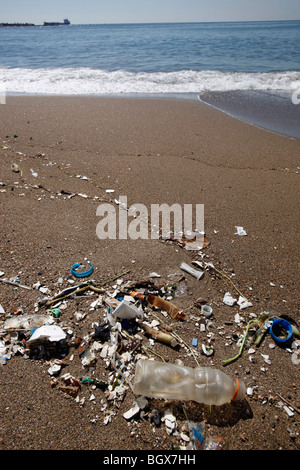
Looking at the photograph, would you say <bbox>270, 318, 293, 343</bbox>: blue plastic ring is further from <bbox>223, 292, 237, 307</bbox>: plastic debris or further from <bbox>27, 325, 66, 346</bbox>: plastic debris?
<bbox>27, 325, 66, 346</bbox>: plastic debris

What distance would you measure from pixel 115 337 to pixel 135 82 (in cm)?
1079

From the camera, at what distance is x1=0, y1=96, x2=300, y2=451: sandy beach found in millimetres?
1736

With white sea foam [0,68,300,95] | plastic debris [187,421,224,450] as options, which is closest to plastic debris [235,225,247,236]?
plastic debris [187,421,224,450]

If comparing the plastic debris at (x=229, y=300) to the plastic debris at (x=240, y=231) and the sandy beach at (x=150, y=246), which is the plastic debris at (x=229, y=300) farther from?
the plastic debris at (x=240, y=231)

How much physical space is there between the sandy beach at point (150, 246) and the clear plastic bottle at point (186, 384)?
0.06m

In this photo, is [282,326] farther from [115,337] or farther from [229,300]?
[115,337]

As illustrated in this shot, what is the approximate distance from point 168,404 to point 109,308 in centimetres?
87

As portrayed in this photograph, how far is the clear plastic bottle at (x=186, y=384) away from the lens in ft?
6.10

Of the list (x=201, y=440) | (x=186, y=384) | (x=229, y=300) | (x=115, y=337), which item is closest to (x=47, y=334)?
(x=115, y=337)

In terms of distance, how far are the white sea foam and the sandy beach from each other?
3.75 m

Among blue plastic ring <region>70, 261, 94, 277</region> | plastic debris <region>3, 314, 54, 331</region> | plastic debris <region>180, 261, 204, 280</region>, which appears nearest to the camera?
plastic debris <region>3, 314, 54, 331</region>

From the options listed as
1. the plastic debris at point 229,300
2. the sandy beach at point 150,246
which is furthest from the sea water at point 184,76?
the plastic debris at point 229,300
